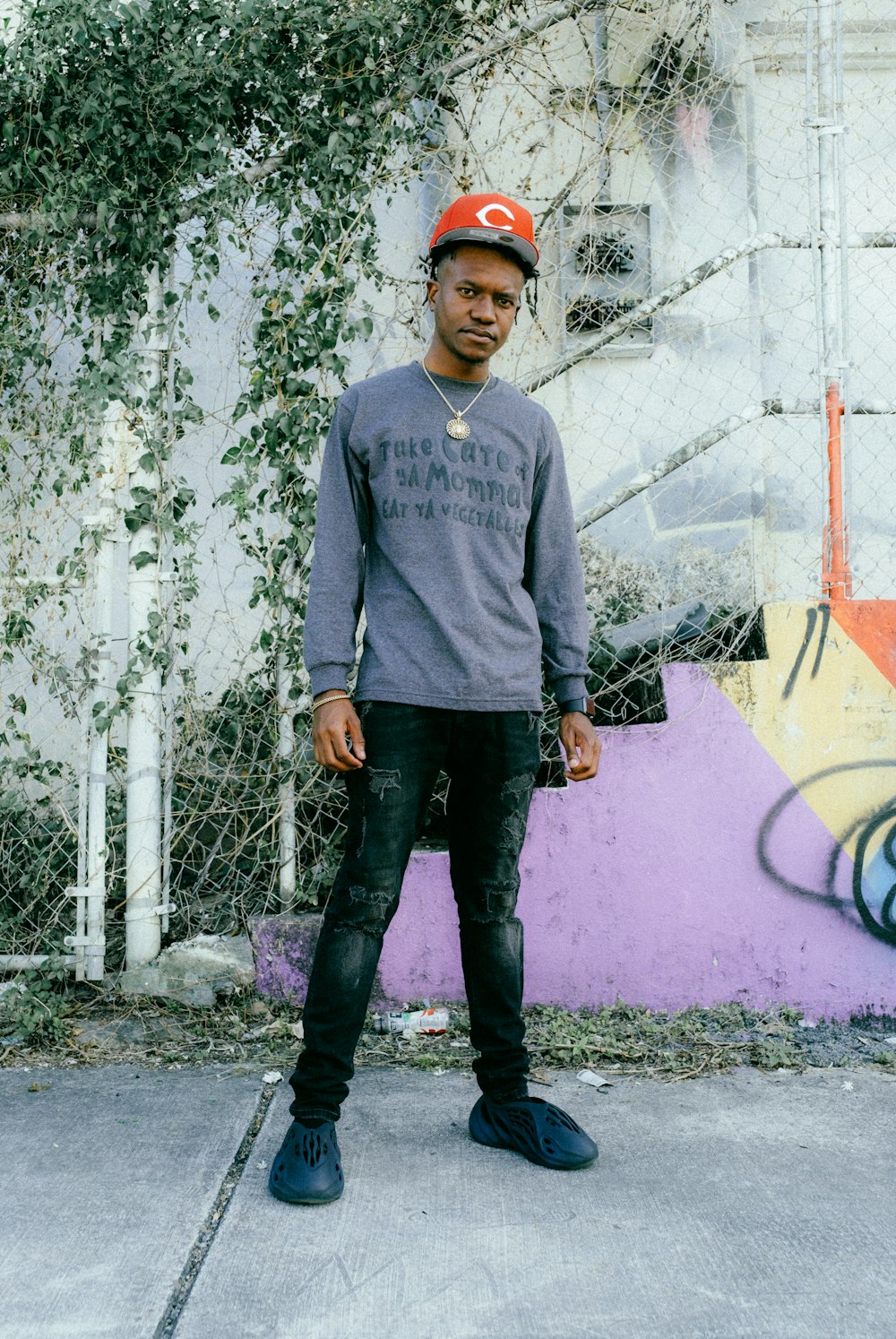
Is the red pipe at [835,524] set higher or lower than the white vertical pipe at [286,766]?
higher

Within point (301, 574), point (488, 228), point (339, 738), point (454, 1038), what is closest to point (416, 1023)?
point (454, 1038)

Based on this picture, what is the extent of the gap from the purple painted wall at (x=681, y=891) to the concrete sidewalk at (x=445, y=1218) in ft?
1.32

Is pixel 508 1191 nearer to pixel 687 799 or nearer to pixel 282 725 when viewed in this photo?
pixel 687 799

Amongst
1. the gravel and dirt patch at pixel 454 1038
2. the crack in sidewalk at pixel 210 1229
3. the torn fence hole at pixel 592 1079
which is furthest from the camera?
the gravel and dirt patch at pixel 454 1038

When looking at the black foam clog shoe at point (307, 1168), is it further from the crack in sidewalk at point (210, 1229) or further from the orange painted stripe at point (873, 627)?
the orange painted stripe at point (873, 627)

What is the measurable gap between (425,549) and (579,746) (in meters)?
0.61

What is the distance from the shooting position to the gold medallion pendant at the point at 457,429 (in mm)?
2494

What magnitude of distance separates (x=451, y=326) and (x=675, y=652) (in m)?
1.42

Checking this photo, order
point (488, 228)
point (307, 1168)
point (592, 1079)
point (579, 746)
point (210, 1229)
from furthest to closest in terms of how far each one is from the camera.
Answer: point (592, 1079) → point (579, 746) → point (488, 228) → point (307, 1168) → point (210, 1229)

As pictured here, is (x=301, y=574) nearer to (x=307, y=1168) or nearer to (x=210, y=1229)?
(x=307, y=1168)

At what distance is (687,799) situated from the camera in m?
3.36

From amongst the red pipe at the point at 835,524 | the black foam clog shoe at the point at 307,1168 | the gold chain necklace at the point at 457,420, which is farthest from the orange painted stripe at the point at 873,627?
the black foam clog shoe at the point at 307,1168

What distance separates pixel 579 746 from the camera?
8.74 ft

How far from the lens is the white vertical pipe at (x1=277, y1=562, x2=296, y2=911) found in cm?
346
